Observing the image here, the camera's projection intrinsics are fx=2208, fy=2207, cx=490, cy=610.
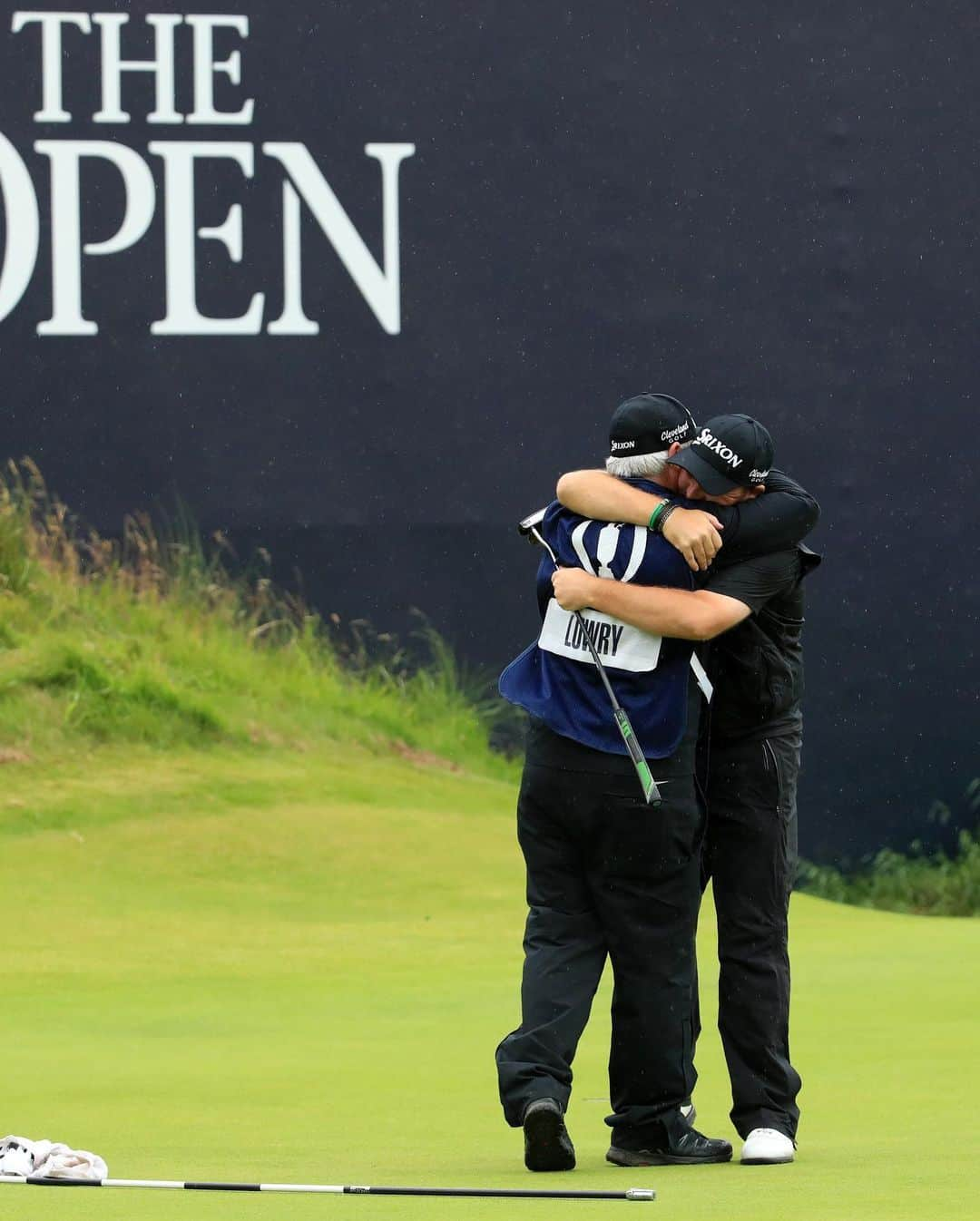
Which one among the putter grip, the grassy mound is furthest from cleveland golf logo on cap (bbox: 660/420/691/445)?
the grassy mound

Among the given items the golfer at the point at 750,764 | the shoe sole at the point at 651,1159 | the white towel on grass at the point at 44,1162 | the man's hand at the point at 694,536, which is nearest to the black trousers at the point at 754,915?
the golfer at the point at 750,764

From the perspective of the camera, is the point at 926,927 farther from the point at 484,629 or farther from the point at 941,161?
the point at 941,161

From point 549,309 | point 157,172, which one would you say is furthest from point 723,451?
point 157,172

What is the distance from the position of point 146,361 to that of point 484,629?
2.04 m

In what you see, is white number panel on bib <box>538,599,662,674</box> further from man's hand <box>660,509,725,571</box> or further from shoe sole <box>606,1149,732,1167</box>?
shoe sole <box>606,1149,732,1167</box>

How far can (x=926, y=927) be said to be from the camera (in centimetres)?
943

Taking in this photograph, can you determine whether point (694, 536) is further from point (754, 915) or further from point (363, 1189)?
point (363, 1189)

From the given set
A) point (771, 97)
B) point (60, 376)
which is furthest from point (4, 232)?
point (771, 97)

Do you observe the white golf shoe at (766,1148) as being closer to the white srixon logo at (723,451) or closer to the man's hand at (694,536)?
the man's hand at (694,536)

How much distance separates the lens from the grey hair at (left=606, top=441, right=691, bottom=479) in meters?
4.16

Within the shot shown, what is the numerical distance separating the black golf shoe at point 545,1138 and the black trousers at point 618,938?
7 cm

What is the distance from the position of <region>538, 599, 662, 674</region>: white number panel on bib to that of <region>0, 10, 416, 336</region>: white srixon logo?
21.4 ft

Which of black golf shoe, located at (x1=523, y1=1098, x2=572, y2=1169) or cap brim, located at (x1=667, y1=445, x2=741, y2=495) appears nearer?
black golf shoe, located at (x1=523, y1=1098, x2=572, y2=1169)

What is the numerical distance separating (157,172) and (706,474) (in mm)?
6824
